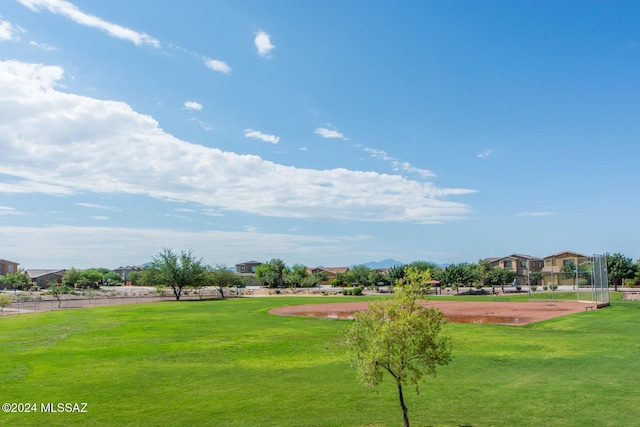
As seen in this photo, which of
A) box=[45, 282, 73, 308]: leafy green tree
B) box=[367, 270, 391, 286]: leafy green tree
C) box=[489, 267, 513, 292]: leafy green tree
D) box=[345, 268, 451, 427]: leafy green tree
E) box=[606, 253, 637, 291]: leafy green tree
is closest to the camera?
box=[345, 268, 451, 427]: leafy green tree

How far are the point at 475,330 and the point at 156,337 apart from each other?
21.6 meters

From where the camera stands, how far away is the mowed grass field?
13648 millimetres

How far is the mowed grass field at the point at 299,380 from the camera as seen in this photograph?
13648mm

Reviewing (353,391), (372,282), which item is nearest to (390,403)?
(353,391)

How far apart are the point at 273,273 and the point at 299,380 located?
119m

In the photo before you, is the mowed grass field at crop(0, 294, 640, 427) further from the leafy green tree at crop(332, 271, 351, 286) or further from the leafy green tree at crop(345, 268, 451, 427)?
the leafy green tree at crop(332, 271, 351, 286)

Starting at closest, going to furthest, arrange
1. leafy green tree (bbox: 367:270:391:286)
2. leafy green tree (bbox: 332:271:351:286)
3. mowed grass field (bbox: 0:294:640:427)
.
→ mowed grass field (bbox: 0:294:640:427)
leafy green tree (bbox: 367:270:391:286)
leafy green tree (bbox: 332:271:351:286)

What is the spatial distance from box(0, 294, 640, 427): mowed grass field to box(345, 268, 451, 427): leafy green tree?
2933mm

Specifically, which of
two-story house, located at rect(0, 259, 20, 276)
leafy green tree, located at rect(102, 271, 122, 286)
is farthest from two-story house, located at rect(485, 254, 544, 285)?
two-story house, located at rect(0, 259, 20, 276)

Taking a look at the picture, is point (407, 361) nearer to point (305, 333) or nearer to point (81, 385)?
point (81, 385)

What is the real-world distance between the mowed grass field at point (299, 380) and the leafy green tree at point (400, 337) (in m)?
2.93

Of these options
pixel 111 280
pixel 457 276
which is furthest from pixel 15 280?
pixel 457 276

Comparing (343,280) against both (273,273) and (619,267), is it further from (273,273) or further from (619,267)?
(619,267)

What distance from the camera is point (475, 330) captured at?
31156mm
